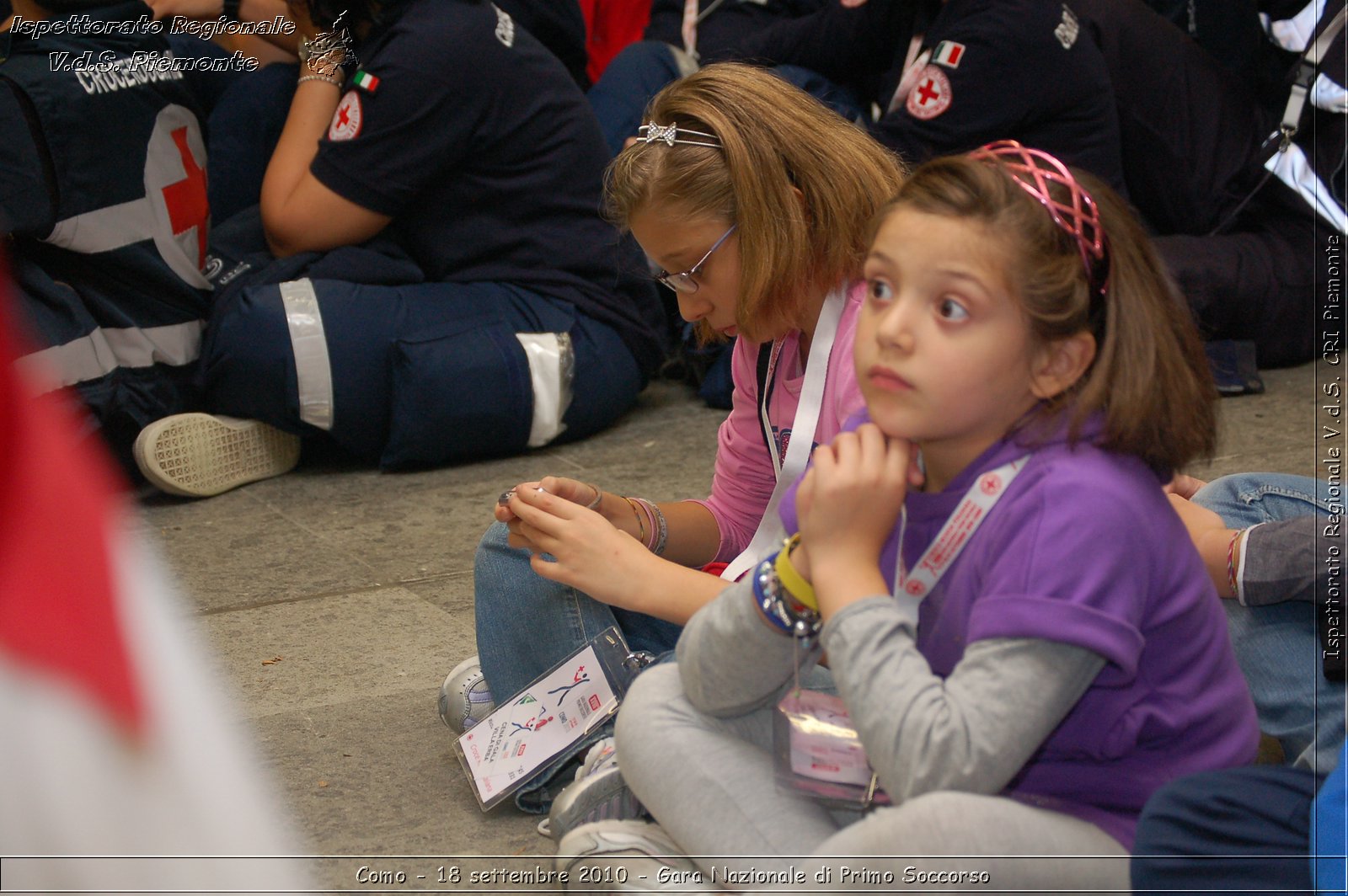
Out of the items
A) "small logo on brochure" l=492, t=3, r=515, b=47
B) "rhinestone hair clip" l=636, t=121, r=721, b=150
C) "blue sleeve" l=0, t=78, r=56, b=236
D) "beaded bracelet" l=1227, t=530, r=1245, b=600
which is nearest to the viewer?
"beaded bracelet" l=1227, t=530, r=1245, b=600

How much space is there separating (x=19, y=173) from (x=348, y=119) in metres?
0.79

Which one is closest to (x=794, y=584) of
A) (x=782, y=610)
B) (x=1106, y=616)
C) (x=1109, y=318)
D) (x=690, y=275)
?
(x=782, y=610)

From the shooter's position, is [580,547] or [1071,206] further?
[580,547]

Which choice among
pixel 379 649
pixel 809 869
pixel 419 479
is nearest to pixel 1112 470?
pixel 809 869

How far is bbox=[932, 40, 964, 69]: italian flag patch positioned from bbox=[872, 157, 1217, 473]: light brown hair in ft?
8.15

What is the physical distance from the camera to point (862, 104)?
4645 millimetres

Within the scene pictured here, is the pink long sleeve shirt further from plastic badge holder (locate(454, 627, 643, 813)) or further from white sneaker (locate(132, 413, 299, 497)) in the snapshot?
white sneaker (locate(132, 413, 299, 497))

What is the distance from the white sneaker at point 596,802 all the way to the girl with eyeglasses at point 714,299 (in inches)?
2.3

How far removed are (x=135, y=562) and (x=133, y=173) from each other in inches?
115

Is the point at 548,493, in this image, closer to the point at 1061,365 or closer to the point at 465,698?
the point at 465,698

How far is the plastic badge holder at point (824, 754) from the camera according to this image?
1.47 meters

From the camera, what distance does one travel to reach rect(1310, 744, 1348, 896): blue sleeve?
1.24 m

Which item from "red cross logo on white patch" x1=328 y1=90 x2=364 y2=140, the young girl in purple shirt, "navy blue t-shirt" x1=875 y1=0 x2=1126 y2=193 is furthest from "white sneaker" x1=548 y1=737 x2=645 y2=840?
"navy blue t-shirt" x1=875 y1=0 x2=1126 y2=193

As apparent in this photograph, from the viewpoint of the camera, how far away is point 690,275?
196 cm
